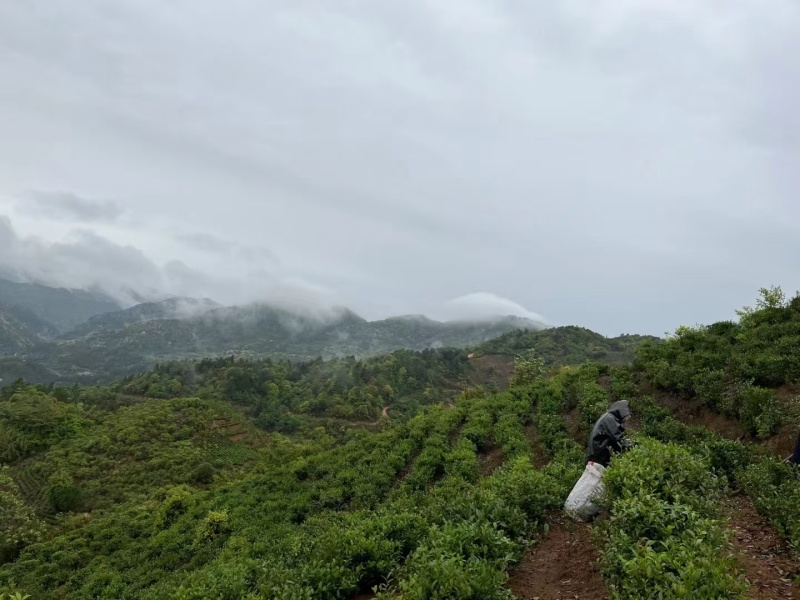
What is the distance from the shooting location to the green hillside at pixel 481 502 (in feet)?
20.3

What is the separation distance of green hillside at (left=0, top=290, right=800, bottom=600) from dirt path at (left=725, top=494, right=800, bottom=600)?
0.13ft

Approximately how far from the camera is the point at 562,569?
720 cm

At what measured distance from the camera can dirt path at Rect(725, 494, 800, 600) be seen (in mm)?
5715

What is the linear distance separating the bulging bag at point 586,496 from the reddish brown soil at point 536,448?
7674 millimetres

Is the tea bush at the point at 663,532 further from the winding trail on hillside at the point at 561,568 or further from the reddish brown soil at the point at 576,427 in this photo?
the reddish brown soil at the point at 576,427

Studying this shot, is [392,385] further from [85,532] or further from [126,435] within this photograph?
[85,532]

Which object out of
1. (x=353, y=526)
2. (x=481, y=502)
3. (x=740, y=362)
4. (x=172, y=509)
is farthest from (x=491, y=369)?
(x=353, y=526)

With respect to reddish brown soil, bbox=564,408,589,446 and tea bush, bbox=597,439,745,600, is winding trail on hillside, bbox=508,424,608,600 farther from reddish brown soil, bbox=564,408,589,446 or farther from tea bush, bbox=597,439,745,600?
reddish brown soil, bbox=564,408,589,446

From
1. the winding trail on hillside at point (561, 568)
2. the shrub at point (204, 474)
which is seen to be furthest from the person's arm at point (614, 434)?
the shrub at point (204, 474)

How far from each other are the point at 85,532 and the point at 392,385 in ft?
261

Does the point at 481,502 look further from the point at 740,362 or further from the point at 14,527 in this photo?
the point at 14,527

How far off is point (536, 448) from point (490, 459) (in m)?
1.99

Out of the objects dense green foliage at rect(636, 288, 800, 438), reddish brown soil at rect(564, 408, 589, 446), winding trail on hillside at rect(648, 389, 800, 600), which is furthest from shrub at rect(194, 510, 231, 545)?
dense green foliage at rect(636, 288, 800, 438)

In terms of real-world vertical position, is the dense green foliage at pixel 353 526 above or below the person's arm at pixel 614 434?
below
